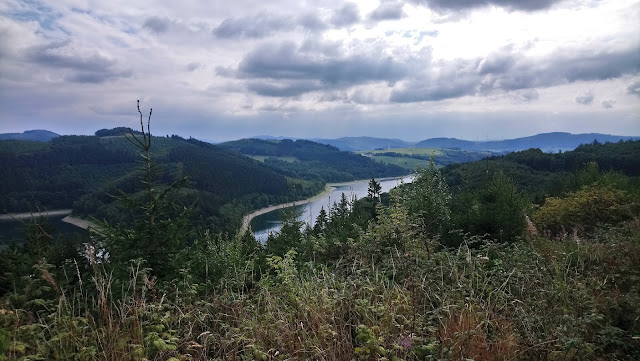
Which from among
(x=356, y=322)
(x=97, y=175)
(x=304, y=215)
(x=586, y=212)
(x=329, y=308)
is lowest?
(x=304, y=215)

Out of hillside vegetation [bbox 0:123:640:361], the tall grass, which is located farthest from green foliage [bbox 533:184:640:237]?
the tall grass

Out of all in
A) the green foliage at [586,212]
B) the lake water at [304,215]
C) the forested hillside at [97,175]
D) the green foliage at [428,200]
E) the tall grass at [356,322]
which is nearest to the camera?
the tall grass at [356,322]

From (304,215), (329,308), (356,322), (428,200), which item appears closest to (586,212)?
(428,200)

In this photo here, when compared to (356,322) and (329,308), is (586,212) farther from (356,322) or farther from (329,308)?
(329,308)

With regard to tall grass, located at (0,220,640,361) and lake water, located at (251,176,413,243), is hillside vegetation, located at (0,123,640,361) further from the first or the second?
lake water, located at (251,176,413,243)

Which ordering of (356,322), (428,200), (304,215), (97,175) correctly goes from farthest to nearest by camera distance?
(97,175) < (304,215) < (428,200) < (356,322)

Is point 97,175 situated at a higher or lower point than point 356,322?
lower

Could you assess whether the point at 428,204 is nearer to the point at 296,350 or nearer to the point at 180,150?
the point at 296,350

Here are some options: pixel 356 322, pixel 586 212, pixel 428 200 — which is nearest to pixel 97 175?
pixel 428 200

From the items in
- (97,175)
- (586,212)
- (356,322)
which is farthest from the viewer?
(97,175)

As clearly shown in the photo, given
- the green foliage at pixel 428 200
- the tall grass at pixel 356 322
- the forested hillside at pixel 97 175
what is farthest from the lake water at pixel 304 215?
the tall grass at pixel 356 322

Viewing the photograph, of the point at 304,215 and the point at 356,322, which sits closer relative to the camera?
the point at 356,322

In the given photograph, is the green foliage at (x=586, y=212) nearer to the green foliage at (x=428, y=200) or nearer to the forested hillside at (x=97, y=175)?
the green foliage at (x=428, y=200)

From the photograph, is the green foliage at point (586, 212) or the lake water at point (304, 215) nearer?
the green foliage at point (586, 212)
